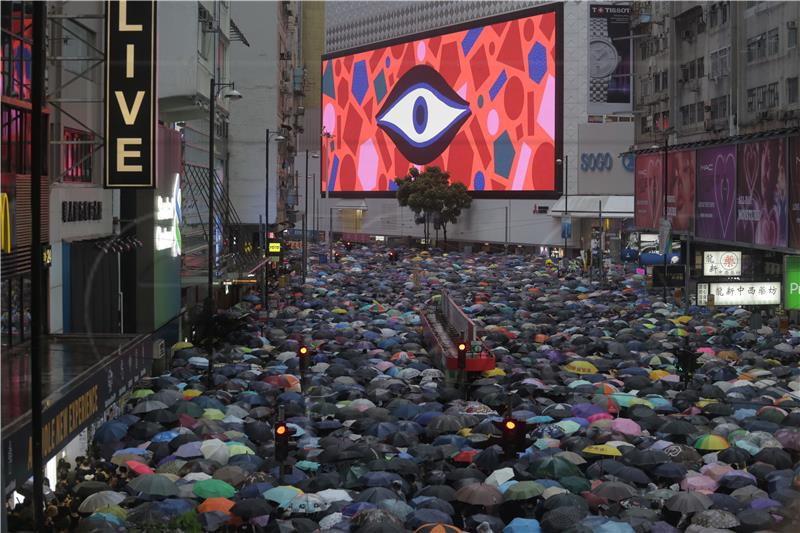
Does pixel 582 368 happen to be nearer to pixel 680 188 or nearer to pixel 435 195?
pixel 680 188

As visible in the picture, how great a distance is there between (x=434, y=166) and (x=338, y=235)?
1088 inches

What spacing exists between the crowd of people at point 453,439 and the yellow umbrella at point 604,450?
0.04 meters

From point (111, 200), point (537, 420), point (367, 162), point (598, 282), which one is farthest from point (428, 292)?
point (367, 162)

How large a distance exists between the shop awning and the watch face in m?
9.77

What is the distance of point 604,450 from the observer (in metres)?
21.2

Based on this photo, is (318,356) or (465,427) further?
(318,356)

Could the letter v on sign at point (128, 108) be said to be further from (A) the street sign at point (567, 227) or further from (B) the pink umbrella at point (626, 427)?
(A) the street sign at point (567, 227)

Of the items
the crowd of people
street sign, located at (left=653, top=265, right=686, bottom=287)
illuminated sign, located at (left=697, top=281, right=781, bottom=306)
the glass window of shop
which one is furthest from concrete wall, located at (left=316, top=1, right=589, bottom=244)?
the glass window of shop

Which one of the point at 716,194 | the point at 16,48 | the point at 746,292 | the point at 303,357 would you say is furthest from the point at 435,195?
the point at 16,48

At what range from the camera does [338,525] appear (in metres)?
17.0

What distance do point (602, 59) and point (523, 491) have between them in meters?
80.9

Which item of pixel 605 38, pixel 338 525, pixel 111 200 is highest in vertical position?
pixel 605 38

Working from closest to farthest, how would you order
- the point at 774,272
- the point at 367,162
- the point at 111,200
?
the point at 111,200 < the point at 774,272 < the point at 367,162

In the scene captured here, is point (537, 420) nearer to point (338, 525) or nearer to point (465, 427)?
point (465, 427)
